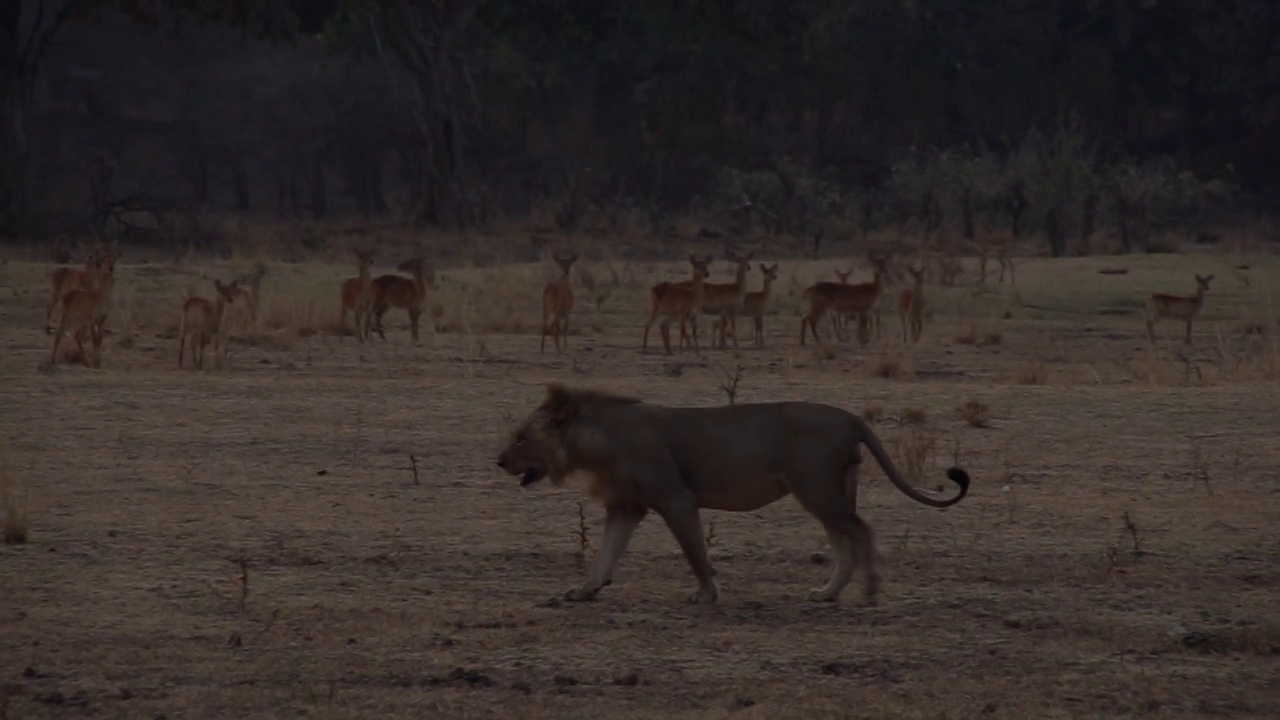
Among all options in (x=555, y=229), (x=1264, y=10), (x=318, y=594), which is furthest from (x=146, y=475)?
(x=1264, y=10)

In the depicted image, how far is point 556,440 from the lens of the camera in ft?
31.3

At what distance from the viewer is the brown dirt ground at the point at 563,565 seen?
8242 millimetres

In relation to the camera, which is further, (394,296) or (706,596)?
(394,296)

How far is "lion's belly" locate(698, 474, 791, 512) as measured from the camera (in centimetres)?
943

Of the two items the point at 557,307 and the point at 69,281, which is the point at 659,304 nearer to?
the point at 557,307

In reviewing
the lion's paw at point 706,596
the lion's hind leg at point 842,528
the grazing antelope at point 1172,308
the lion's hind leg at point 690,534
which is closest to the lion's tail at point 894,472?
the lion's hind leg at point 842,528

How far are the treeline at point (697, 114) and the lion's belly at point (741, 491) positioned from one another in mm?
34212

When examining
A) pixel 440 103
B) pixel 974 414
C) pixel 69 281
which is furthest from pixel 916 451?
pixel 440 103

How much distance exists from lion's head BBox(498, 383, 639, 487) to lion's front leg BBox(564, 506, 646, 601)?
0.89ft

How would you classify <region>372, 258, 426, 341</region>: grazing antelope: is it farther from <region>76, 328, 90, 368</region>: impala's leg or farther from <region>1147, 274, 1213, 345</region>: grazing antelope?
<region>1147, 274, 1213, 345</region>: grazing antelope

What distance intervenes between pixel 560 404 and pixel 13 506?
3.13m

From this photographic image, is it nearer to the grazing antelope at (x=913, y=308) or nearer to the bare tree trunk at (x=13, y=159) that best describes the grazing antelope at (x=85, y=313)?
the grazing antelope at (x=913, y=308)

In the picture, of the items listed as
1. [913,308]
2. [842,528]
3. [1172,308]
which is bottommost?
[842,528]

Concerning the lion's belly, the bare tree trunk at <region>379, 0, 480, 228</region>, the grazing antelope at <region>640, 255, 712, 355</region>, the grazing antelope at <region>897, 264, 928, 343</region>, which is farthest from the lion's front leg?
the bare tree trunk at <region>379, 0, 480, 228</region>
